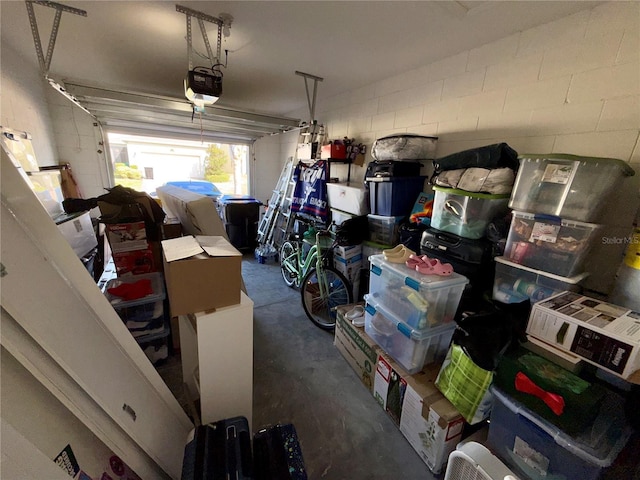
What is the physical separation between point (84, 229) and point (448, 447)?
137 inches

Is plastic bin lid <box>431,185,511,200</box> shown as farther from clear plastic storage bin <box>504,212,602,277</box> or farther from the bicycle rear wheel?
the bicycle rear wheel

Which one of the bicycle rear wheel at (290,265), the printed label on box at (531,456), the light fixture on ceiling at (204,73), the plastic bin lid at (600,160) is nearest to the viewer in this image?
the printed label on box at (531,456)

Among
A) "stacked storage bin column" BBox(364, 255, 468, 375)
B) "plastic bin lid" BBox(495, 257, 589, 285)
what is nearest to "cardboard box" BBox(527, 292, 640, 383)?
"plastic bin lid" BBox(495, 257, 589, 285)

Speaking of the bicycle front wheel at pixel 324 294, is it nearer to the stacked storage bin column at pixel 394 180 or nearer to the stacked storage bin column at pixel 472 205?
the stacked storage bin column at pixel 394 180

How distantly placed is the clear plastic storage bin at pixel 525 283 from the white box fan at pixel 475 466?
3.02ft

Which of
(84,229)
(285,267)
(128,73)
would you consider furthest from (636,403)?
(128,73)

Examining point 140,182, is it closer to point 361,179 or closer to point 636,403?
point 361,179

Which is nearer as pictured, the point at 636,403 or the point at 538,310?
the point at 636,403

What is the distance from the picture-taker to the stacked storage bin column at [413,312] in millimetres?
1451

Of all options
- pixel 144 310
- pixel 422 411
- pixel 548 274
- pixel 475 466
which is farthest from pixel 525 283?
pixel 144 310

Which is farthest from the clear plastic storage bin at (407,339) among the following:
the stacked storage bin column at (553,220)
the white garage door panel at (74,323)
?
the white garage door panel at (74,323)

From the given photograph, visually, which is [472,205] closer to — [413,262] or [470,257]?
[470,257]

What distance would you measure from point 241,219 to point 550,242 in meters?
3.89

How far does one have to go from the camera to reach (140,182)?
4.83 metres
